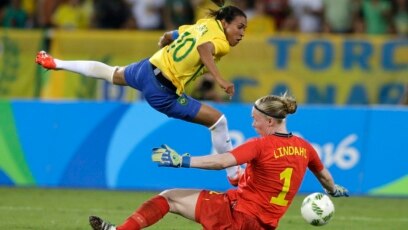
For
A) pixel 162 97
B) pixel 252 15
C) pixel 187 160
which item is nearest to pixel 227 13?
pixel 162 97

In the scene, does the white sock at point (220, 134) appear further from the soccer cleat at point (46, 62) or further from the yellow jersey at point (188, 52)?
the soccer cleat at point (46, 62)

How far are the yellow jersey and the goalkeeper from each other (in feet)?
5.88

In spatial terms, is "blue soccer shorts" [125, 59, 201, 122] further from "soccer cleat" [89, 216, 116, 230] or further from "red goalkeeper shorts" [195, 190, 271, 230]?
"soccer cleat" [89, 216, 116, 230]

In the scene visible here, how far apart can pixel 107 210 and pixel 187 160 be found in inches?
165

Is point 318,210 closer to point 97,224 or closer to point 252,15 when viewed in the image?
point 97,224

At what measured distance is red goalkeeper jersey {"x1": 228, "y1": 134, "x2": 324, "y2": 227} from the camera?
7.91m

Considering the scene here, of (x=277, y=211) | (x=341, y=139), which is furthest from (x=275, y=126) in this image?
(x=341, y=139)

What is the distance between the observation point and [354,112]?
45.2 feet

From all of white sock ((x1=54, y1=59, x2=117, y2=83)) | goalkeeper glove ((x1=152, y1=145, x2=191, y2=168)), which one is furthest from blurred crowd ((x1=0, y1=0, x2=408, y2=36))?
goalkeeper glove ((x1=152, y1=145, x2=191, y2=168))

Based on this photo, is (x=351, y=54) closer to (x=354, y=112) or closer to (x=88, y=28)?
(x=354, y=112)

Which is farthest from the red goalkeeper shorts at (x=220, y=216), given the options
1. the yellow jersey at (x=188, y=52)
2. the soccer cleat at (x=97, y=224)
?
the yellow jersey at (x=188, y=52)

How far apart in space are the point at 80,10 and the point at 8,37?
2.03 meters

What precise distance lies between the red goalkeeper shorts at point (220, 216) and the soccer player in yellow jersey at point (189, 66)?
1.44 metres

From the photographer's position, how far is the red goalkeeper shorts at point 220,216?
7945 mm
